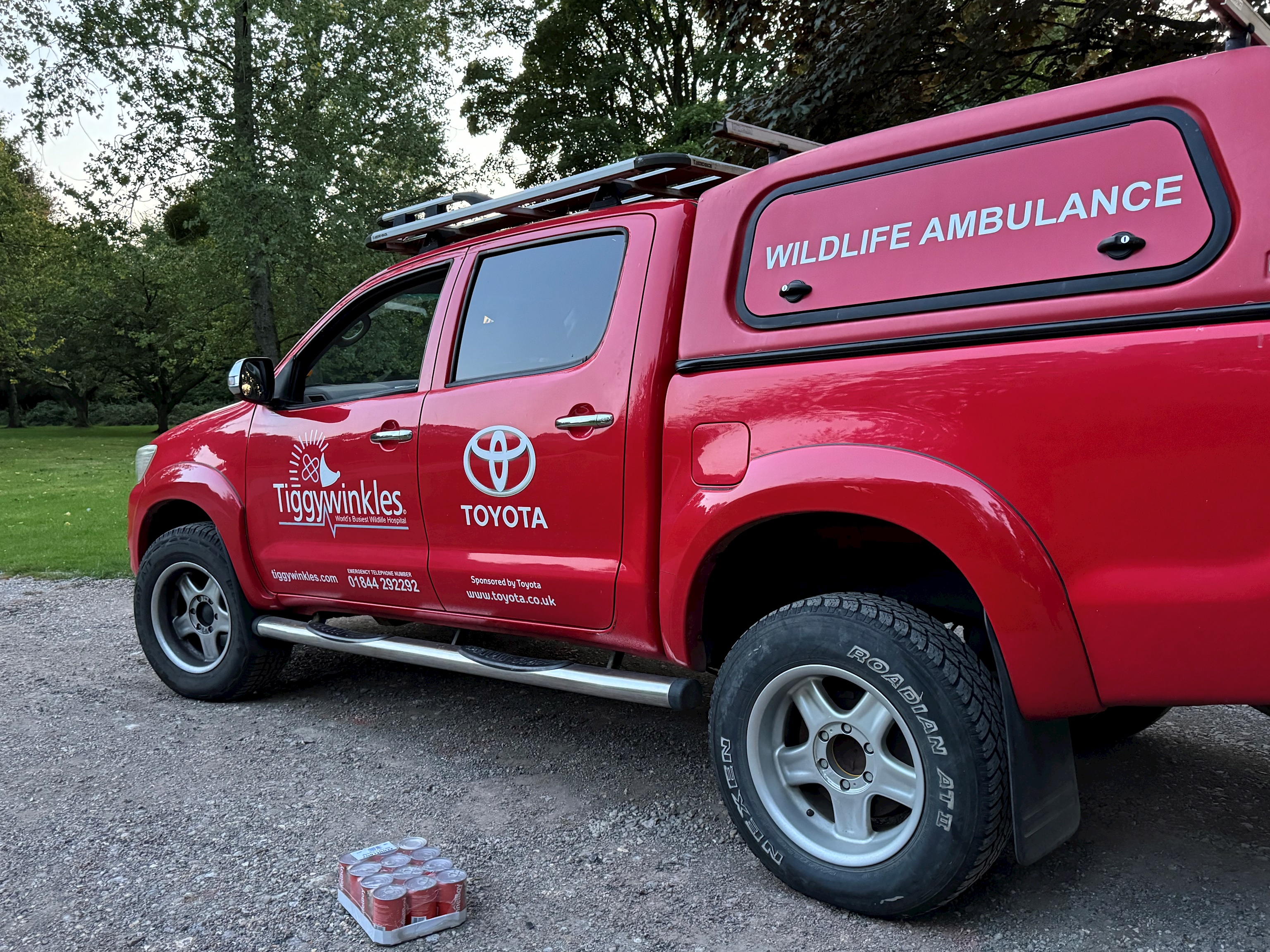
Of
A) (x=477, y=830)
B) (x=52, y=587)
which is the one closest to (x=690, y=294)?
(x=477, y=830)

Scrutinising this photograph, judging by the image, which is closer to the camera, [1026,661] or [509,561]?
[1026,661]

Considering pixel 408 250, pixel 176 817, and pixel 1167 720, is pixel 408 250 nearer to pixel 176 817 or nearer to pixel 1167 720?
pixel 176 817

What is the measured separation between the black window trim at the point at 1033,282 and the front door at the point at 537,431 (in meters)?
0.56

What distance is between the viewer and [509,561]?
3.59 metres

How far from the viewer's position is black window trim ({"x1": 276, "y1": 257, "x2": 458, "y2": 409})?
421 cm

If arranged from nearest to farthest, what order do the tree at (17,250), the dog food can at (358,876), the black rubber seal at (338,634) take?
the dog food can at (358,876) < the black rubber seal at (338,634) < the tree at (17,250)

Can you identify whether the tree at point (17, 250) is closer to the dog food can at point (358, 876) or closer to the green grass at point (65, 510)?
the green grass at point (65, 510)

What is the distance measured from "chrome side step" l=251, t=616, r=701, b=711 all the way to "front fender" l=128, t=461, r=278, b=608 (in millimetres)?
176

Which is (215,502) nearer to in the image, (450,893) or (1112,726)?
(450,893)

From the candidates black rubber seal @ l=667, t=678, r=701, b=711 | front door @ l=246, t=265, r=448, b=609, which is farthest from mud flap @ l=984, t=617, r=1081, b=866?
front door @ l=246, t=265, r=448, b=609

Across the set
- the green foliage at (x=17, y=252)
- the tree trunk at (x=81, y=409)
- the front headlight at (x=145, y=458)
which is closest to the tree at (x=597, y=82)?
the green foliage at (x=17, y=252)

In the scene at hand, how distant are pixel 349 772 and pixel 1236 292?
10.9 ft

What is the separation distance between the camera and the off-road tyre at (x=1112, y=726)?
3496 millimetres

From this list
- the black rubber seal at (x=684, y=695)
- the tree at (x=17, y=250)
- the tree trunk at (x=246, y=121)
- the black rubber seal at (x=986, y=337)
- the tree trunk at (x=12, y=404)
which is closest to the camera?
the black rubber seal at (x=986, y=337)
